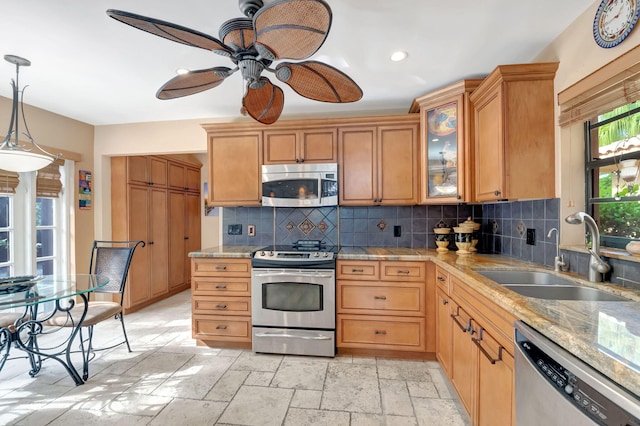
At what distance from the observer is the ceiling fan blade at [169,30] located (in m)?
1.01

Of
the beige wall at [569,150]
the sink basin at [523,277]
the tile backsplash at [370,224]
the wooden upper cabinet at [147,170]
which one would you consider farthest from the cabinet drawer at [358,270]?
the wooden upper cabinet at [147,170]

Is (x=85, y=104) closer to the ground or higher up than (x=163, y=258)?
higher up

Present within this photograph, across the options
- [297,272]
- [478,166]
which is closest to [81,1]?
[297,272]

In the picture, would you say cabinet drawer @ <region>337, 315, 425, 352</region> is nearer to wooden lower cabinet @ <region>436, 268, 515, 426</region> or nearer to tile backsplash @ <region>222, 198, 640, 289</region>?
wooden lower cabinet @ <region>436, 268, 515, 426</region>

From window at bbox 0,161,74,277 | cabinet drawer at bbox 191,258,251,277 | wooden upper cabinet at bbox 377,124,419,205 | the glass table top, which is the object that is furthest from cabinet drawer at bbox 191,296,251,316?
window at bbox 0,161,74,277

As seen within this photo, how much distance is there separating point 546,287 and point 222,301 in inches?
98.7

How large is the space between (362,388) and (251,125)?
8.44ft

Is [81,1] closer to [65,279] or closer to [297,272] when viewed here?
[65,279]

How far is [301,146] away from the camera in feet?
9.32

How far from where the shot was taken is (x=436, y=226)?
2.95m

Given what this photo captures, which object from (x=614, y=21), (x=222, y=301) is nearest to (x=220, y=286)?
(x=222, y=301)

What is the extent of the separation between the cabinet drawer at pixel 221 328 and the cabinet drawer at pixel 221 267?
416mm

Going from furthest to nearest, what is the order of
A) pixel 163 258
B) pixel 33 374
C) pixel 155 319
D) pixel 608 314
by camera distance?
pixel 163 258 → pixel 155 319 → pixel 33 374 → pixel 608 314

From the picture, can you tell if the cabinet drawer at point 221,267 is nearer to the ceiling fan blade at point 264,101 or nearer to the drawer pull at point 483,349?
the ceiling fan blade at point 264,101
